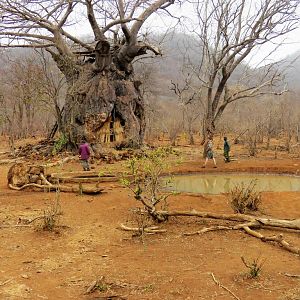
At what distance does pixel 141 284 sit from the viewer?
484 centimetres

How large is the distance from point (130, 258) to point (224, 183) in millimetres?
7921

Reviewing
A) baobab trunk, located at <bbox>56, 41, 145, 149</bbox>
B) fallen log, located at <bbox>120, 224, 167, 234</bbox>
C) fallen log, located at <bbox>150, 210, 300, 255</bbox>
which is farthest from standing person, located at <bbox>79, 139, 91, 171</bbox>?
fallen log, located at <bbox>120, 224, 167, 234</bbox>

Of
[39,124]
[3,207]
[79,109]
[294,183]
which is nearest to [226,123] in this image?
[39,124]

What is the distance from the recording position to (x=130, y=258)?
227 inches

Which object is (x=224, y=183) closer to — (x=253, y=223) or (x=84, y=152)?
(x=84, y=152)

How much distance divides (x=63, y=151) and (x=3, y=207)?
31.6 ft

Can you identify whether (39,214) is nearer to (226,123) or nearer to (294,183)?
(294,183)

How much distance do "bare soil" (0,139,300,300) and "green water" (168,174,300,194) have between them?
2998 millimetres

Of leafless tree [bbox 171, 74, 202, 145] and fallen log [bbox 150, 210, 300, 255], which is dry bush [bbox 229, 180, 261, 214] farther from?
leafless tree [bbox 171, 74, 202, 145]

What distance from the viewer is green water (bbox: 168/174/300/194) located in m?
12.1

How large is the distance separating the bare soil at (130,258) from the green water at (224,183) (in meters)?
3.00

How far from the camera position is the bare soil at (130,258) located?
4648 mm

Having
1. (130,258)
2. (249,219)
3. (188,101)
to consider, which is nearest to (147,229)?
(130,258)

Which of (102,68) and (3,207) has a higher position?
(102,68)
